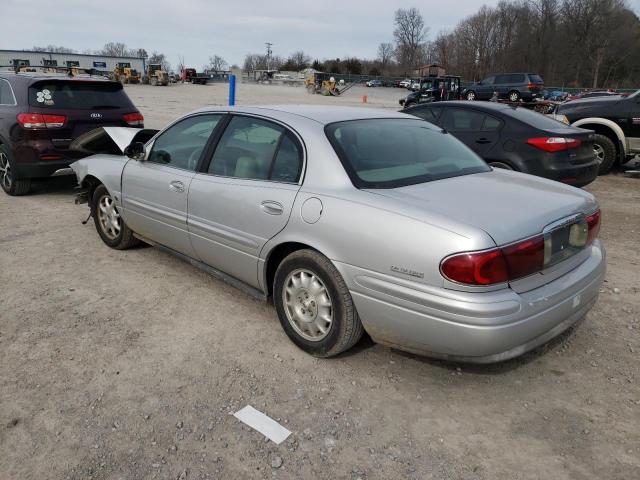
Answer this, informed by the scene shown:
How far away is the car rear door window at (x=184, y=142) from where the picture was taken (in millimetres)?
3986

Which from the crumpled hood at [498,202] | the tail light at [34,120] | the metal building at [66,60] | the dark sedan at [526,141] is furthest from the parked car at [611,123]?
the metal building at [66,60]

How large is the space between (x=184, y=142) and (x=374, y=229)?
2.18 meters

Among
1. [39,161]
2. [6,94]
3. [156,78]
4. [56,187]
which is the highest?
[156,78]

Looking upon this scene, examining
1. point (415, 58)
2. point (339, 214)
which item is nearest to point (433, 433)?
point (339, 214)

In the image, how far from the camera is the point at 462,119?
292 inches

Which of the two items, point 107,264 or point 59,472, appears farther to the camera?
point 107,264

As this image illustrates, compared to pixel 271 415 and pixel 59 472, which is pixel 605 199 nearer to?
pixel 271 415

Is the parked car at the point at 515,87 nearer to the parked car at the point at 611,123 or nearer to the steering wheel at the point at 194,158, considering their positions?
the parked car at the point at 611,123

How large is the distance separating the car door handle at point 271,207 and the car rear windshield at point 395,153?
1.61ft

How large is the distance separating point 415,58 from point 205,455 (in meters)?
111

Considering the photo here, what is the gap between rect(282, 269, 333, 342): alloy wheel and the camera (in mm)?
3082

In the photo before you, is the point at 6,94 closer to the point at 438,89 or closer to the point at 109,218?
the point at 109,218

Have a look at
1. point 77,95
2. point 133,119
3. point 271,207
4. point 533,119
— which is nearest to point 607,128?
point 533,119

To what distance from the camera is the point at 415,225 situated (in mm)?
2580
